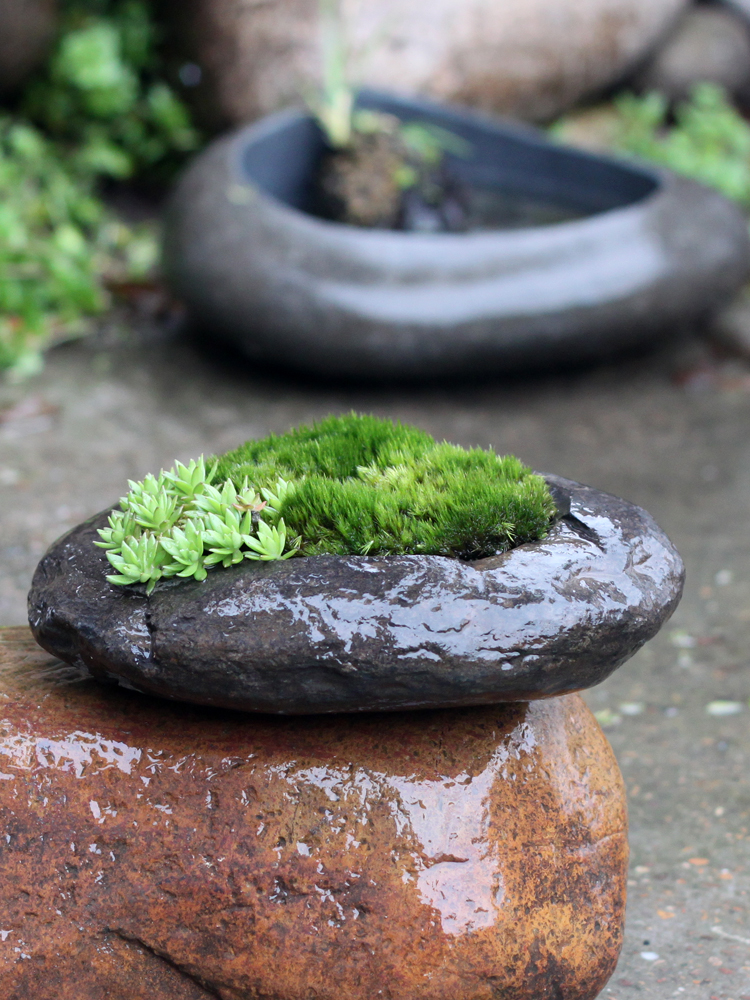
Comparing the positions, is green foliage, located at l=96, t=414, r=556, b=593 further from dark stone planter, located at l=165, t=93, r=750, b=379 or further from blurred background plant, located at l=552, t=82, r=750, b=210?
blurred background plant, located at l=552, t=82, r=750, b=210

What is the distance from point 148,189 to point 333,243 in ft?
A: 8.14

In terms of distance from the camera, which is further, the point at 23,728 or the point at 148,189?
the point at 148,189

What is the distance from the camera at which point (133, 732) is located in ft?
6.13

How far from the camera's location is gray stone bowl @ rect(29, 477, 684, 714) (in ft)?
5.37

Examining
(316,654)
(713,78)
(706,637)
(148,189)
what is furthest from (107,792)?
(713,78)

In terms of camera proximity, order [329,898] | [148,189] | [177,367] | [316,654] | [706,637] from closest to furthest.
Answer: [316,654] < [329,898] < [706,637] < [177,367] < [148,189]

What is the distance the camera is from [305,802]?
1.80 metres

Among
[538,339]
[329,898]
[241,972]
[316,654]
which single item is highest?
[316,654]

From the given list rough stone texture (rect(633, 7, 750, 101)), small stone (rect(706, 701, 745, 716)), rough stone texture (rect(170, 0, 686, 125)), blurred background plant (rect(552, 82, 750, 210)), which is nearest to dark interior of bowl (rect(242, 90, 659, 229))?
rough stone texture (rect(170, 0, 686, 125))

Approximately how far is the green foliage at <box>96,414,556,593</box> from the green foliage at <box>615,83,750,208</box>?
5.04 metres

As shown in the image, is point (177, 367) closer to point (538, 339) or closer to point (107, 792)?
point (538, 339)

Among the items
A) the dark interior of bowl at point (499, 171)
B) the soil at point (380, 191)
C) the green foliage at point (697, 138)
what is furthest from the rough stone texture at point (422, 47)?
the soil at point (380, 191)

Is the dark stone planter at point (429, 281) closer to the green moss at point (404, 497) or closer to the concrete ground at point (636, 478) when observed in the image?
the concrete ground at point (636, 478)

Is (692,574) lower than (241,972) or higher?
lower
